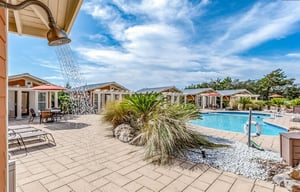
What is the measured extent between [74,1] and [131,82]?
71.6 feet

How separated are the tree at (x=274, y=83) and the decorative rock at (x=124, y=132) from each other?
3834 cm

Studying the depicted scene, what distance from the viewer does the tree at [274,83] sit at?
3544cm

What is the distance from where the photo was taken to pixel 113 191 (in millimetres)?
2949

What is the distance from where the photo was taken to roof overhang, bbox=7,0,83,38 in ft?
8.25

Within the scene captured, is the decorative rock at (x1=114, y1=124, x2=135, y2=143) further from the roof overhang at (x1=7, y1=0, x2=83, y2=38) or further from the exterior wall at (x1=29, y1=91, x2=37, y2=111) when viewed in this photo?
the exterior wall at (x1=29, y1=91, x2=37, y2=111)

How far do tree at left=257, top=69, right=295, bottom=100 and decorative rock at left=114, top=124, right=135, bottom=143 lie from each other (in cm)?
3834

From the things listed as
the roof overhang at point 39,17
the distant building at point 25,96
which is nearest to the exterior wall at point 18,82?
the distant building at point 25,96

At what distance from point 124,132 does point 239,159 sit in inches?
136

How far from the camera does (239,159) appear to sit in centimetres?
432

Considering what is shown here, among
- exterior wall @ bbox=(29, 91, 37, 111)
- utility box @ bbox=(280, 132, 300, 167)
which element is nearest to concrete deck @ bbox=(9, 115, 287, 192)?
utility box @ bbox=(280, 132, 300, 167)

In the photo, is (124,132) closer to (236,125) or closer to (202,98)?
(236,125)

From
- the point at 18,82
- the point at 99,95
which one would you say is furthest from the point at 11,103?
the point at 99,95

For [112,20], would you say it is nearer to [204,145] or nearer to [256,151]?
[204,145]

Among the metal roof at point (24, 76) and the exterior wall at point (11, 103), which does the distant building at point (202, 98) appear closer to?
the metal roof at point (24, 76)
